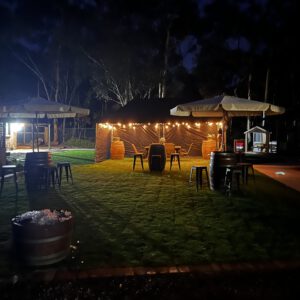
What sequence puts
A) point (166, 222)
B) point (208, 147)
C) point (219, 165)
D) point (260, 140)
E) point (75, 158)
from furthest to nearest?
point (260, 140)
point (75, 158)
point (208, 147)
point (219, 165)
point (166, 222)

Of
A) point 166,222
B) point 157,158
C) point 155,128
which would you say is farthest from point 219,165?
point 155,128

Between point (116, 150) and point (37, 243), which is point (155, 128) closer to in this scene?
point (116, 150)

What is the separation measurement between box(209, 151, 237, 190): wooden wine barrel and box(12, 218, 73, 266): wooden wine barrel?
464 cm

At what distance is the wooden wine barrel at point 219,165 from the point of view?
24.0ft

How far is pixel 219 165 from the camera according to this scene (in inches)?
290

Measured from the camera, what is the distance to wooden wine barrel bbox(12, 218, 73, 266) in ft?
11.0

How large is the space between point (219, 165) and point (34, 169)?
4.09 meters

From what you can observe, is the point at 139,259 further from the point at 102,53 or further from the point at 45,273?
the point at 102,53

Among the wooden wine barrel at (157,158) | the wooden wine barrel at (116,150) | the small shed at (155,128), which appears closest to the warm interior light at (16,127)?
the small shed at (155,128)

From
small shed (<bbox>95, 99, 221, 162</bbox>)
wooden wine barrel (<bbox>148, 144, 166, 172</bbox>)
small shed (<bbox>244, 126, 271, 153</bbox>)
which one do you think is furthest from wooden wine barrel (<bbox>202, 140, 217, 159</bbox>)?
wooden wine barrel (<bbox>148, 144, 166, 172</bbox>)

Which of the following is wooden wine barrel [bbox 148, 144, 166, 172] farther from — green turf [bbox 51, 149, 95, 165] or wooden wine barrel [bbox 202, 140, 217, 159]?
wooden wine barrel [bbox 202, 140, 217, 159]

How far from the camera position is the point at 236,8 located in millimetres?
25719

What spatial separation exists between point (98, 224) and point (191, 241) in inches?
56.8

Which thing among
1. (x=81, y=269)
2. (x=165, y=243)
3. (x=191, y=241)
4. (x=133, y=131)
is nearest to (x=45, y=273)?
(x=81, y=269)
